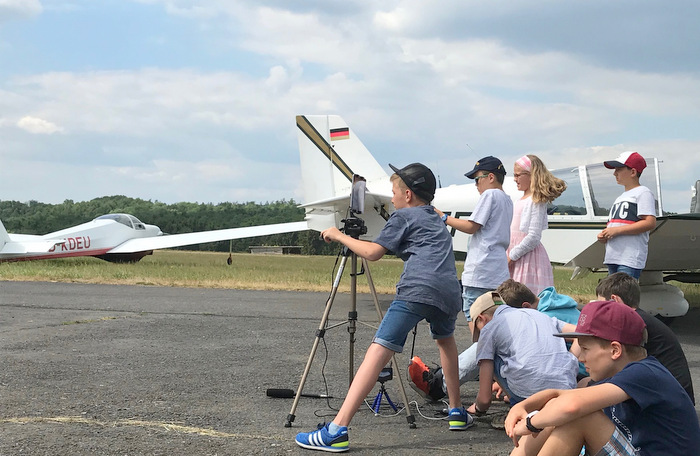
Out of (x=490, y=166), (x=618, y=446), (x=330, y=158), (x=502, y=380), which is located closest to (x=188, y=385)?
(x=502, y=380)

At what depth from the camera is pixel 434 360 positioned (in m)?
6.52

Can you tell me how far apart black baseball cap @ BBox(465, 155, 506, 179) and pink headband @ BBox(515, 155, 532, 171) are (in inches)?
18.3

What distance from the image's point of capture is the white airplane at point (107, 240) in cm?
2231

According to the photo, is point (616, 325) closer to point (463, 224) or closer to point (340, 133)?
point (463, 224)

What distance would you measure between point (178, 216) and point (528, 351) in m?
51.6

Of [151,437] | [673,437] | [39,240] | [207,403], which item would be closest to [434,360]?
[207,403]

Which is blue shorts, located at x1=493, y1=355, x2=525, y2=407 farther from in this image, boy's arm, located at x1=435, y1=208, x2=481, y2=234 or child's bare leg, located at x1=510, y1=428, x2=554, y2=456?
boy's arm, located at x1=435, y1=208, x2=481, y2=234

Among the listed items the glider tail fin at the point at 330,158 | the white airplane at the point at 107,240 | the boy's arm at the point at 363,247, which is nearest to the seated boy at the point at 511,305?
the boy's arm at the point at 363,247

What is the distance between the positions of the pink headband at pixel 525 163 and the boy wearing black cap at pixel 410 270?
65.2 inches

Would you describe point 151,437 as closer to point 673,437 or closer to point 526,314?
point 526,314

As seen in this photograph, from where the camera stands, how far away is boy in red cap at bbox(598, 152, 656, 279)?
578cm

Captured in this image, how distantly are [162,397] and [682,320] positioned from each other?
27.5 feet

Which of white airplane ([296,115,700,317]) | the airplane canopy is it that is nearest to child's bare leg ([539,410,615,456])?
white airplane ([296,115,700,317])

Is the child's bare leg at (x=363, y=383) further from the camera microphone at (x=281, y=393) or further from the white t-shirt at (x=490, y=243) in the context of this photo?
the white t-shirt at (x=490, y=243)
